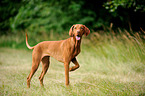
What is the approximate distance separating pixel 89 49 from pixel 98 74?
3015 mm

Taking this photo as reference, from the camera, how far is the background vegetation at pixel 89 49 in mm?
4102

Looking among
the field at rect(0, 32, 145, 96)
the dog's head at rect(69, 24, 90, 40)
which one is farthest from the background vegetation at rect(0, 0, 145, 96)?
the dog's head at rect(69, 24, 90, 40)

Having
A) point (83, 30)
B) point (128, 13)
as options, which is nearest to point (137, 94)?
point (83, 30)

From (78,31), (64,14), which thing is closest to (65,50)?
(78,31)

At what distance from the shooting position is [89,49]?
28.1ft

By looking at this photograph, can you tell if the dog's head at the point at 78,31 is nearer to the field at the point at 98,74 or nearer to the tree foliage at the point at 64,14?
the field at the point at 98,74

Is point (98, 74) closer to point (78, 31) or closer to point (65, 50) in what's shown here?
point (65, 50)

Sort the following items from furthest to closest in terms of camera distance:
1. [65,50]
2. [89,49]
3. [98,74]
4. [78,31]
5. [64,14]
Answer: [64,14]
[89,49]
[98,74]
[65,50]
[78,31]

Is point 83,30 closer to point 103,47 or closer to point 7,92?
point 7,92

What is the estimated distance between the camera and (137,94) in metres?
3.48

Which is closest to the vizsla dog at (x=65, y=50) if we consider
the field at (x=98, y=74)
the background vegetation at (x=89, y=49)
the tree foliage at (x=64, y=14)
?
the field at (x=98, y=74)

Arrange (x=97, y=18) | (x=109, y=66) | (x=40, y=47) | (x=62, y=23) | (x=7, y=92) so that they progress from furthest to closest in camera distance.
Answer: (x=97, y=18), (x=62, y=23), (x=109, y=66), (x=40, y=47), (x=7, y=92)

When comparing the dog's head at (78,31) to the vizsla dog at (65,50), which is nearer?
the dog's head at (78,31)

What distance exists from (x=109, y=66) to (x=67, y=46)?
10.5 feet
